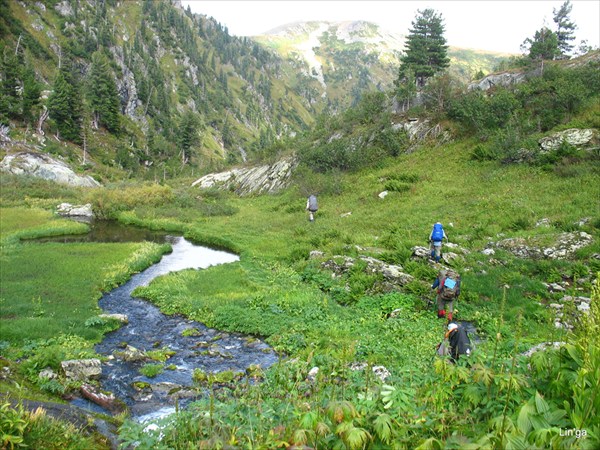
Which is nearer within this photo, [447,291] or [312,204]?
[447,291]

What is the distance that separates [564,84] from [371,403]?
140 feet

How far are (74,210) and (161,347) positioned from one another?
38.2 m

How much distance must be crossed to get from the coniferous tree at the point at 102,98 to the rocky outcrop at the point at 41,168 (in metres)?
40.6

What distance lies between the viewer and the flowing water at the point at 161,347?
451 inches

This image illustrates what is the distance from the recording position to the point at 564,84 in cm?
3625

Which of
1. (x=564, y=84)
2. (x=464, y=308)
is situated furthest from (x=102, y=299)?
(x=564, y=84)

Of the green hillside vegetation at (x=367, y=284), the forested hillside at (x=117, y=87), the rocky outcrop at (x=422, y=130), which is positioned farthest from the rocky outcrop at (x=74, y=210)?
the forested hillside at (x=117, y=87)

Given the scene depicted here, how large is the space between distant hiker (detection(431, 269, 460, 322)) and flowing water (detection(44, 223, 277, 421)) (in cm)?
716

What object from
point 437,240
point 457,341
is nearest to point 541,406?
point 457,341

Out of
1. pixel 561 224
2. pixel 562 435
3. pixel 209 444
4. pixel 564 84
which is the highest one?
pixel 564 84

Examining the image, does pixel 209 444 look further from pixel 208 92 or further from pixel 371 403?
pixel 208 92

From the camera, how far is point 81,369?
481 inches

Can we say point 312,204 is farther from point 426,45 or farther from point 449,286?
point 426,45

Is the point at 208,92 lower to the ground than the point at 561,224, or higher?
higher
